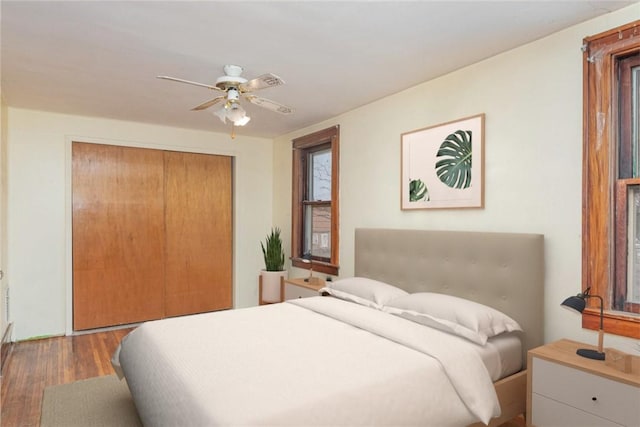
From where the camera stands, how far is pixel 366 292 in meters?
3.03

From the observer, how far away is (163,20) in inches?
84.7

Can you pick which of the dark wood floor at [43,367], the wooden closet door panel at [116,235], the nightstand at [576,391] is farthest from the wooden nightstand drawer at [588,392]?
the wooden closet door panel at [116,235]

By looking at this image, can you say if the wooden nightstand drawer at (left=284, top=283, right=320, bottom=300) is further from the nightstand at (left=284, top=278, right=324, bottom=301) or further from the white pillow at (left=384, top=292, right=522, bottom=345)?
the white pillow at (left=384, top=292, right=522, bottom=345)

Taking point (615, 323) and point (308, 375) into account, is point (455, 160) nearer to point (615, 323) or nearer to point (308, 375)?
point (615, 323)

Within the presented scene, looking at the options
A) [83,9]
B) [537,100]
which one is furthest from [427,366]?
[83,9]

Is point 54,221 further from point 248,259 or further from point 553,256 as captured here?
point 553,256

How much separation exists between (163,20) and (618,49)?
7.94 ft

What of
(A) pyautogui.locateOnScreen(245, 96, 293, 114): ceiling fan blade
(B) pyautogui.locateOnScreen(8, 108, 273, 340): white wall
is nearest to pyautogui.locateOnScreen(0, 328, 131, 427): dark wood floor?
(B) pyautogui.locateOnScreen(8, 108, 273, 340): white wall

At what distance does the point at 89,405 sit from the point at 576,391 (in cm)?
293

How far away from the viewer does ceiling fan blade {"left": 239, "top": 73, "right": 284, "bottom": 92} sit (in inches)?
85.4

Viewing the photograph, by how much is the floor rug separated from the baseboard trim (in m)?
0.79

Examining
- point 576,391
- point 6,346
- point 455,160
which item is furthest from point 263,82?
point 6,346

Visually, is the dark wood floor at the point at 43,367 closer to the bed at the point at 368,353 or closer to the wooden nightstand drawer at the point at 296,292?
the bed at the point at 368,353

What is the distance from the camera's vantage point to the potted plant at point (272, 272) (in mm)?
4801
